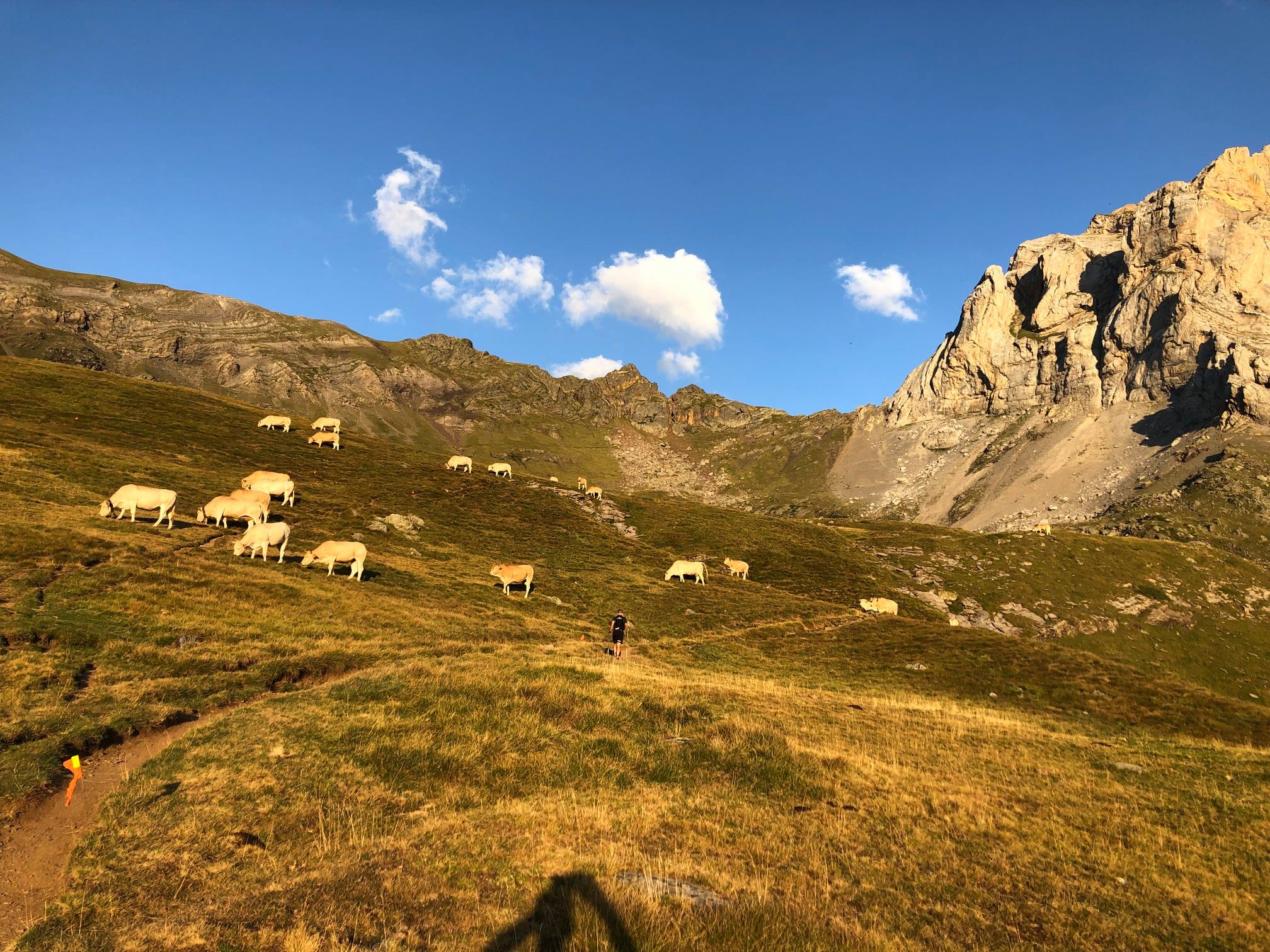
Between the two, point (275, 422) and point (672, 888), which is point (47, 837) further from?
point (275, 422)

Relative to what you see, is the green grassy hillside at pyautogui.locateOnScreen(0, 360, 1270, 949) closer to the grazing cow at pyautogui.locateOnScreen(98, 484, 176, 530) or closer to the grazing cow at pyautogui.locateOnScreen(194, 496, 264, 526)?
the grazing cow at pyautogui.locateOnScreen(98, 484, 176, 530)

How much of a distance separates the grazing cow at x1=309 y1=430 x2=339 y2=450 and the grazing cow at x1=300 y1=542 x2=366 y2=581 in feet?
124

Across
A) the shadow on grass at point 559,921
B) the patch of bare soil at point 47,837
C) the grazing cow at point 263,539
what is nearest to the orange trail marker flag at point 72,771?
the patch of bare soil at point 47,837

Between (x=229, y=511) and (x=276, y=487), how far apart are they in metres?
8.08

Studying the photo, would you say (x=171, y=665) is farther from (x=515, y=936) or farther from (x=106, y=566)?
(x=515, y=936)

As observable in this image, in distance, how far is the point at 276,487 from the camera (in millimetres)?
44750

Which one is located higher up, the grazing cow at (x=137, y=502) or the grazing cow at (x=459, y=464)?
the grazing cow at (x=459, y=464)

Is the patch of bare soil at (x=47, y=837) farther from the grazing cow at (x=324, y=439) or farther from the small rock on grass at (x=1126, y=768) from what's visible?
the grazing cow at (x=324, y=439)

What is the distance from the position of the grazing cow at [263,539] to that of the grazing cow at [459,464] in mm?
38774

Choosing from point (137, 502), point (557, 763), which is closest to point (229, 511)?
point (137, 502)

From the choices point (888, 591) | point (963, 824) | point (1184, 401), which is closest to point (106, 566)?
point (963, 824)

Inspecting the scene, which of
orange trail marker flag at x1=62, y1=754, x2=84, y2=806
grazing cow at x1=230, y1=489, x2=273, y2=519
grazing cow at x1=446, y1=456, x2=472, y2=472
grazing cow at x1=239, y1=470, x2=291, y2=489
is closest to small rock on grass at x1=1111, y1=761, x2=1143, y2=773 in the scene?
orange trail marker flag at x1=62, y1=754, x2=84, y2=806

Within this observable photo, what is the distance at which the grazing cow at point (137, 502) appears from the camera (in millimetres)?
33688

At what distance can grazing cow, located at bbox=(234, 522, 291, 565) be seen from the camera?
33281 mm
